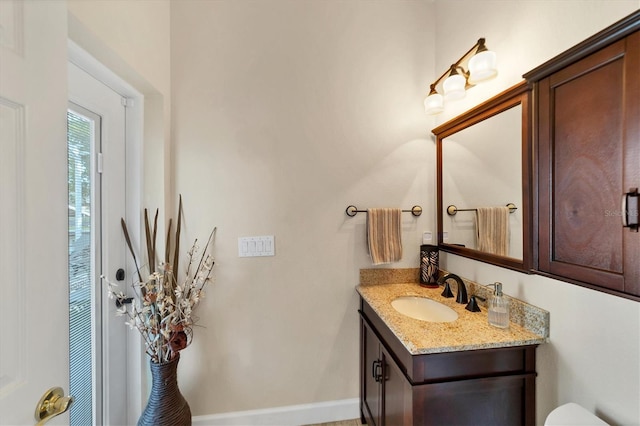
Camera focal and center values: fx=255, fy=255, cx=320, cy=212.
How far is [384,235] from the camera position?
1715 millimetres

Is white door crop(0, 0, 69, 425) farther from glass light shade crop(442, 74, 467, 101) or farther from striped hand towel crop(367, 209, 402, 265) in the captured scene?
glass light shade crop(442, 74, 467, 101)

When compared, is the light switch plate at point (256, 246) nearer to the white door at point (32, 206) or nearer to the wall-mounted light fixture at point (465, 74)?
the white door at point (32, 206)

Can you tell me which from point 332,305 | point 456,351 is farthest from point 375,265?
point 456,351

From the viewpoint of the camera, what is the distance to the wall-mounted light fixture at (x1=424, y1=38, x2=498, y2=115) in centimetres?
122

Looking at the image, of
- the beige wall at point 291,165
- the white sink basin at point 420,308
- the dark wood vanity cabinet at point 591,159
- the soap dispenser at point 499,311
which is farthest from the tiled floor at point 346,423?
the dark wood vanity cabinet at point 591,159

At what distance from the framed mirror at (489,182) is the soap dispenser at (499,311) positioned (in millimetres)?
162

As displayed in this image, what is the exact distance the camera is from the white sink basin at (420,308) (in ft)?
4.86

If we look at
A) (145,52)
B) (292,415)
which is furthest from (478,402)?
(145,52)

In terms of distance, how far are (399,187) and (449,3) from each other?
1232mm

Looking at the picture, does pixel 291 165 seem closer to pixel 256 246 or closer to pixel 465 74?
pixel 256 246

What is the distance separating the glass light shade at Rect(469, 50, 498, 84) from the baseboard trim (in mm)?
2087

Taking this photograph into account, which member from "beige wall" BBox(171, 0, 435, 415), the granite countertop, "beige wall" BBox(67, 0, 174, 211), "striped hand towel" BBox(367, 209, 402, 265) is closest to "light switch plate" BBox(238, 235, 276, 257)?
"beige wall" BBox(171, 0, 435, 415)

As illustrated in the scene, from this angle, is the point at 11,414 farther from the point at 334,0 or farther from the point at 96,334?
the point at 334,0

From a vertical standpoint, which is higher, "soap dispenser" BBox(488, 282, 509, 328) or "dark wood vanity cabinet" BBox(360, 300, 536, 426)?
"soap dispenser" BBox(488, 282, 509, 328)
